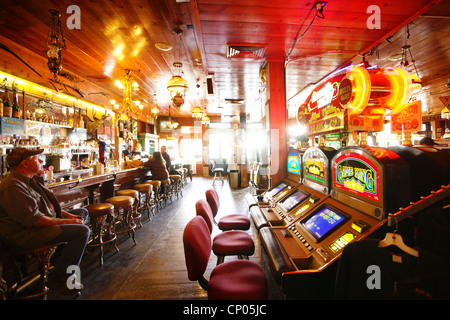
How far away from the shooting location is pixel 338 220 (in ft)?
5.45

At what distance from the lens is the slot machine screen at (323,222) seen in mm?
1625

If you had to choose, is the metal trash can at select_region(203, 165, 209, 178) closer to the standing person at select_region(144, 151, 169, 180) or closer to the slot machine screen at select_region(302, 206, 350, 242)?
the standing person at select_region(144, 151, 169, 180)

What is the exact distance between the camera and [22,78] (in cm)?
438

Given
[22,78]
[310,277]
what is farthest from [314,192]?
[22,78]

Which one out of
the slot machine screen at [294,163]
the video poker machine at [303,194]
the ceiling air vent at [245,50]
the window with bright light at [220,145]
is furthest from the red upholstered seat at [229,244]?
the window with bright light at [220,145]

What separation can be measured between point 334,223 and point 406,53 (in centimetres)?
450

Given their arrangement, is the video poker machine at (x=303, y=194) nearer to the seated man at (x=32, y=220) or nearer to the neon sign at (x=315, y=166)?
the neon sign at (x=315, y=166)

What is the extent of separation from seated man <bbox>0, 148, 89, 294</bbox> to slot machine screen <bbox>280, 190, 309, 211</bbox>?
7.94 ft

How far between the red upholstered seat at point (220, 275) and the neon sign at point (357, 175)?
3.40ft

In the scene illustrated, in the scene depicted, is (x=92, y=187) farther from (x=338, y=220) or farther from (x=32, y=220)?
(x=338, y=220)

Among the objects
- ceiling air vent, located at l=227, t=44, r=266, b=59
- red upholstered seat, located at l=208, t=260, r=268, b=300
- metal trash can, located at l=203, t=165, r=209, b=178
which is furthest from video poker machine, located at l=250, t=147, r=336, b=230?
metal trash can, located at l=203, t=165, r=209, b=178

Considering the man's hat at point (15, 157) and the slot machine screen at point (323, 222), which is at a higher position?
the man's hat at point (15, 157)

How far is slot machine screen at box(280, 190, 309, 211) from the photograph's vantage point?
2.42 meters

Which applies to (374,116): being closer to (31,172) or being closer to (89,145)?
(31,172)
